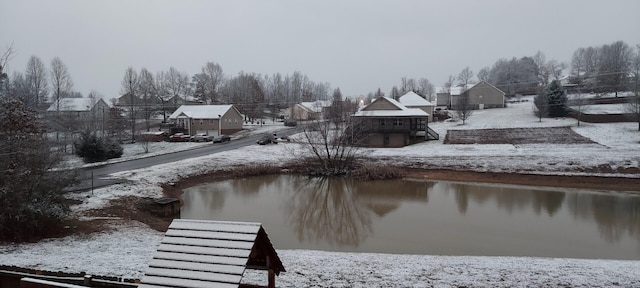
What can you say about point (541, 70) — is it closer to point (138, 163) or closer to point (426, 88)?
point (426, 88)

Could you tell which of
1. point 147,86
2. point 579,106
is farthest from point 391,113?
point 147,86

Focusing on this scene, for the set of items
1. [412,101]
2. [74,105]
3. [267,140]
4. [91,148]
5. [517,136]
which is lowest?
[91,148]

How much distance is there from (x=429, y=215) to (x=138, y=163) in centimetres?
2327

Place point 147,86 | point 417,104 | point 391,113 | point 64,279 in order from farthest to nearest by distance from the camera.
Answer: point 147,86 < point 417,104 < point 391,113 < point 64,279

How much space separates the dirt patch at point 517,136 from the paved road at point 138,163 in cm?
2307

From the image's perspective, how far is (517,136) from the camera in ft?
155

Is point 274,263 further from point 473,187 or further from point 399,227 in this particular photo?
point 473,187

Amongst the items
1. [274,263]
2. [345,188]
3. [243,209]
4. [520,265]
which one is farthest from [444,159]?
[274,263]

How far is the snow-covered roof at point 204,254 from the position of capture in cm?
582

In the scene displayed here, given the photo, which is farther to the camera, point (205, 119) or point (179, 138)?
point (205, 119)

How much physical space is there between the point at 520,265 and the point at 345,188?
56.8ft

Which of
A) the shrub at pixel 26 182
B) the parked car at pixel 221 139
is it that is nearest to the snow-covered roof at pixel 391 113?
the parked car at pixel 221 139

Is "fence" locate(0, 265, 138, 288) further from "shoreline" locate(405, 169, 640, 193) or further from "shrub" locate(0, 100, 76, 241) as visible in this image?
"shoreline" locate(405, 169, 640, 193)

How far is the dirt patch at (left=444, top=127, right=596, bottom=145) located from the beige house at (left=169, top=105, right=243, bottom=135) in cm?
2814
